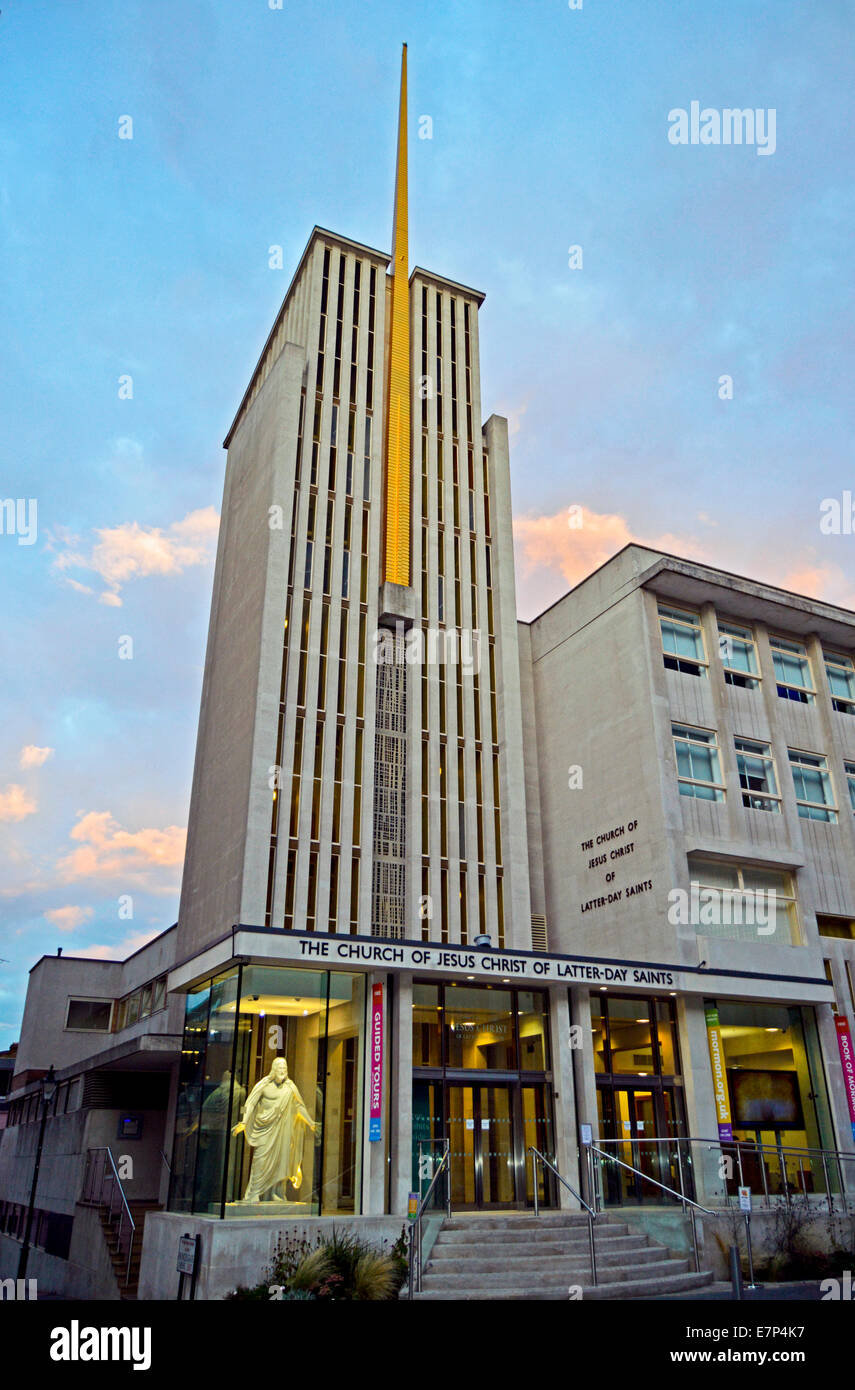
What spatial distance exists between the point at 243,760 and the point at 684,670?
48.1 ft

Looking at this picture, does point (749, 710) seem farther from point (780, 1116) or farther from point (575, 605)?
point (780, 1116)

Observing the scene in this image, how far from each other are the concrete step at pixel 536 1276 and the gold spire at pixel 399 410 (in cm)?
2107

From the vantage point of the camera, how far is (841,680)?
36.2m

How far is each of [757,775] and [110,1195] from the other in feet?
74.8

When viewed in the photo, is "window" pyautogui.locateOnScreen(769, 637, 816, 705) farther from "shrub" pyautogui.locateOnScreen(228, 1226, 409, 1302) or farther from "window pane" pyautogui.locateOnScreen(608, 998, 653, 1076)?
"shrub" pyautogui.locateOnScreen(228, 1226, 409, 1302)

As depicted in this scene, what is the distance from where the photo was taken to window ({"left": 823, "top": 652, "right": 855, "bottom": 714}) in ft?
117

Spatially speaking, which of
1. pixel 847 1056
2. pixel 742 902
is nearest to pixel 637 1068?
pixel 742 902

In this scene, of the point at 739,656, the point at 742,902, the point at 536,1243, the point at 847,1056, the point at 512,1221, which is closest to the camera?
the point at 536,1243

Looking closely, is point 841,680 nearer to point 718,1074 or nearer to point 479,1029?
point 718,1074

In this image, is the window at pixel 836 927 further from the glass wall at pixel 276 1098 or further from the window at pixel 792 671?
the glass wall at pixel 276 1098

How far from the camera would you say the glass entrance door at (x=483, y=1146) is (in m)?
21.8

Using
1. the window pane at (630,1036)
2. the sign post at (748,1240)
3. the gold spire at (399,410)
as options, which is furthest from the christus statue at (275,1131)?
the gold spire at (399,410)

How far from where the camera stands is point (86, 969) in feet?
152
